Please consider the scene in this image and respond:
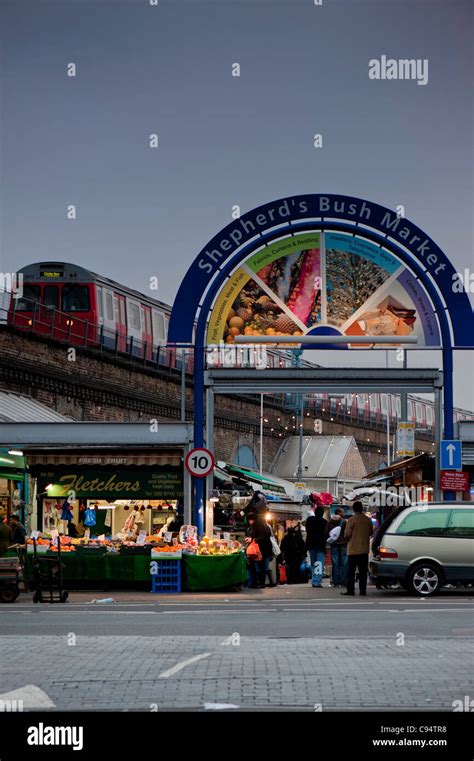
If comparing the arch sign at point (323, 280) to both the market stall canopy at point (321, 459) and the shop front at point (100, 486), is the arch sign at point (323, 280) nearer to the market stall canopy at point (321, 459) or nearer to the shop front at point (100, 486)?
the shop front at point (100, 486)

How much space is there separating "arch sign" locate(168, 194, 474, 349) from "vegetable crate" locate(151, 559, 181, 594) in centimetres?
604

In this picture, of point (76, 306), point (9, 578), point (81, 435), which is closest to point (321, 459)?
point (76, 306)

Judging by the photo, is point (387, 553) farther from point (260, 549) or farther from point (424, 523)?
point (260, 549)

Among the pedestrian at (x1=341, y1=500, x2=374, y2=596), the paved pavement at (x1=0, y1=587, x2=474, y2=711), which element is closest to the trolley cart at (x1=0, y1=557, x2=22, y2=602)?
the paved pavement at (x1=0, y1=587, x2=474, y2=711)

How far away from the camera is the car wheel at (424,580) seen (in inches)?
993

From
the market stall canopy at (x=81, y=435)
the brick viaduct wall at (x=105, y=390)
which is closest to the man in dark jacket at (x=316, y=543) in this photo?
the market stall canopy at (x=81, y=435)

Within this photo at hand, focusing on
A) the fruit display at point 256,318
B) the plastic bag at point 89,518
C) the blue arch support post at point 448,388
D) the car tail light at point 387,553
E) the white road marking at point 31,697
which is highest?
the fruit display at point 256,318

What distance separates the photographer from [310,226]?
3191 cm

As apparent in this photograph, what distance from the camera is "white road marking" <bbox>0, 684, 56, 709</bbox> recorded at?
9219 mm

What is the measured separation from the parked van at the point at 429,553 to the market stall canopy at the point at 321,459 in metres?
48.3

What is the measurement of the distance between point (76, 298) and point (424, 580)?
1063 inches

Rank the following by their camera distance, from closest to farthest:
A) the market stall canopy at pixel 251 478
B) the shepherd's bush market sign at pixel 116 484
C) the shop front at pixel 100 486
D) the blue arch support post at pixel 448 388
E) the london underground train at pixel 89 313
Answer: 1. the blue arch support post at pixel 448 388
2. the shop front at pixel 100 486
3. the shepherd's bush market sign at pixel 116 484
4. the market stall canopy at pixel 251 478
5. the london underground train at pixel 89 313

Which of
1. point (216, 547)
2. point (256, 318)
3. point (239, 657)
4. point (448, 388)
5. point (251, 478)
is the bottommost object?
point (239, 657)
